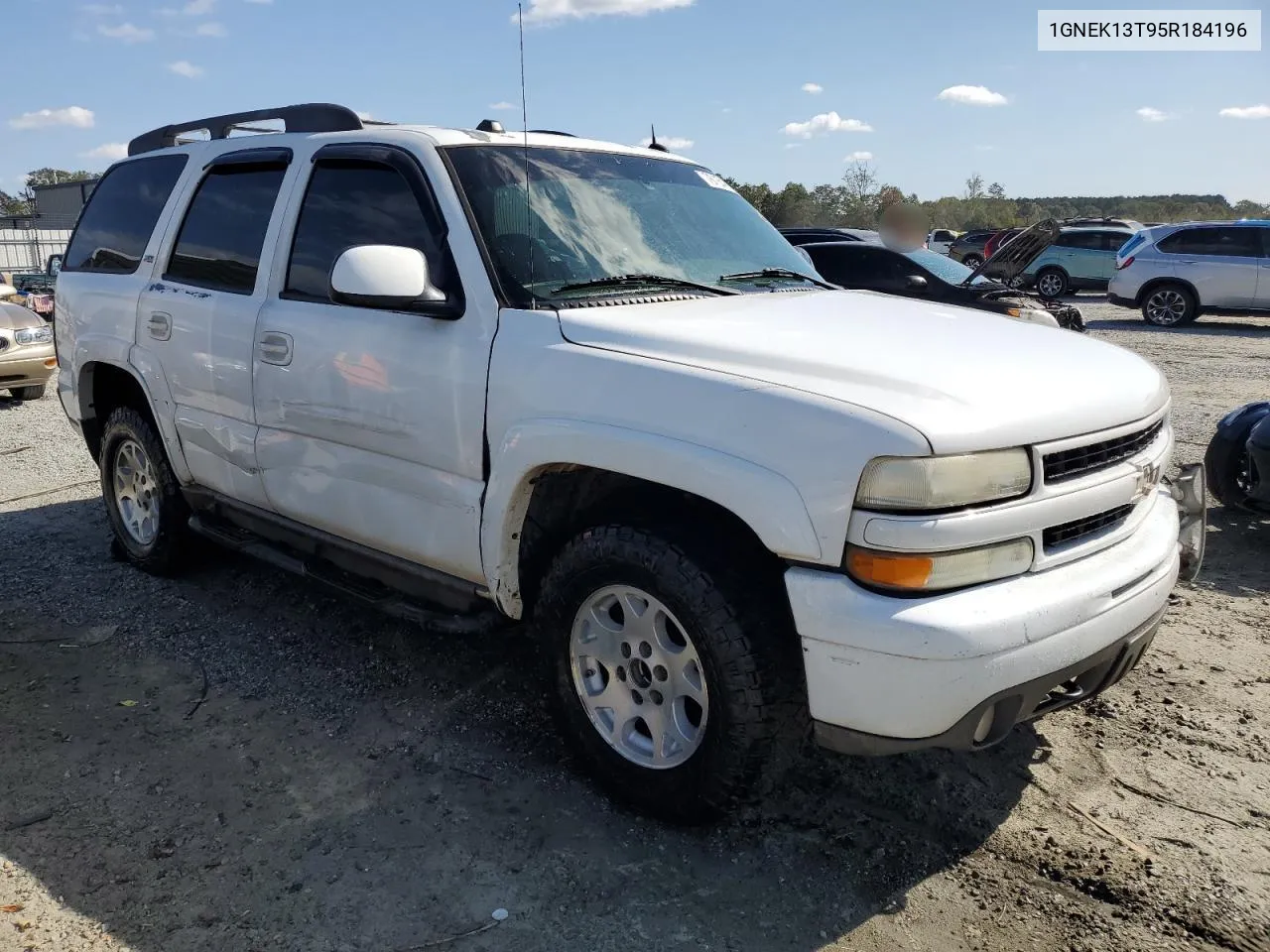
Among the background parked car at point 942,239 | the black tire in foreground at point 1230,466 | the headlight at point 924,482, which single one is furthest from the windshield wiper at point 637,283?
the background parked car at point 942,239

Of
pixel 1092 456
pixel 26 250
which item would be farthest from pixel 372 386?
pixel 26 250

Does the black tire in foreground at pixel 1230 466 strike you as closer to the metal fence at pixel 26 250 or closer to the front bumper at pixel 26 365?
the front bumper at pixel 26 365

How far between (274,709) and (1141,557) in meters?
2.99

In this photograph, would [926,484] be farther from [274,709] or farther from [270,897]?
[274,709]

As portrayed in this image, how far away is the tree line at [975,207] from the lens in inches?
1529

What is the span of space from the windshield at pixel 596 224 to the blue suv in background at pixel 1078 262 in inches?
840

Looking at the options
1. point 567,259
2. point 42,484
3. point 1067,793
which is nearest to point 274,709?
point 567,259

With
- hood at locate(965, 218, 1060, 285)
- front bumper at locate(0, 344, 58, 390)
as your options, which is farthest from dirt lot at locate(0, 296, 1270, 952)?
hood at locate(965, 218, 1060, 285)

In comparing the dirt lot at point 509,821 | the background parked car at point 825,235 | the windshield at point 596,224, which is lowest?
the dirt lot at point 509,821

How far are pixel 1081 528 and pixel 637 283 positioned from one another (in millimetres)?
1569

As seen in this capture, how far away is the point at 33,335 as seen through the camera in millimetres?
10789

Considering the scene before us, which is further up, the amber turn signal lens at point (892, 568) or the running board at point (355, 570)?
the amber turn signal lens at point (892, 568)

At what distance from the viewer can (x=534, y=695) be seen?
3.85 m

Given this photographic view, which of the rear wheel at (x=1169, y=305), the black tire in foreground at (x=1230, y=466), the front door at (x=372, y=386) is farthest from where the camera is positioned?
the rear wheel at (x=1169, y=305)
